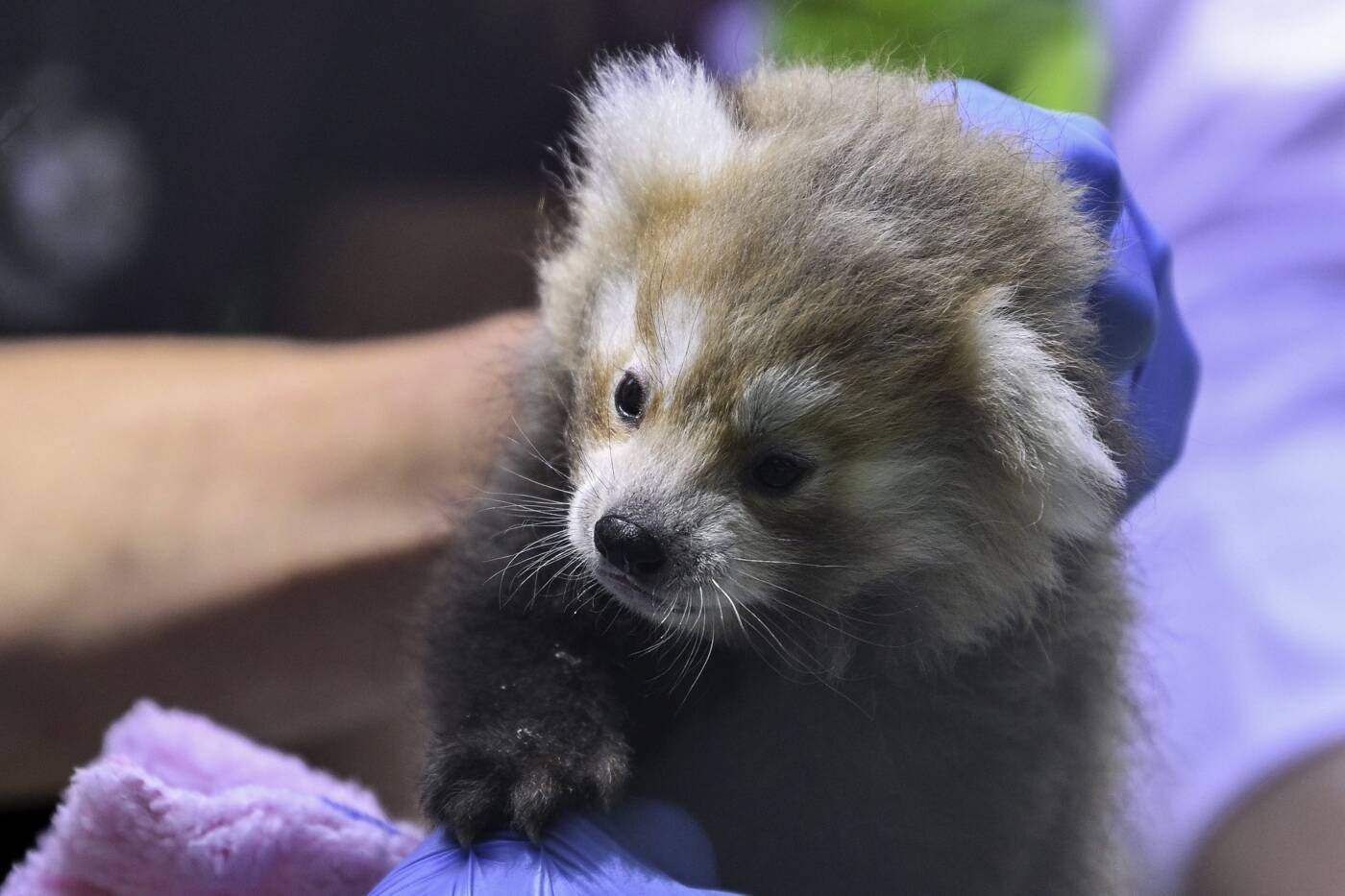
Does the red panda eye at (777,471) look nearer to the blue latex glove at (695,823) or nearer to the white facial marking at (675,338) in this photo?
the white facial marking at (675,338)

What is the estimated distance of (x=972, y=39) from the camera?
4.25ft

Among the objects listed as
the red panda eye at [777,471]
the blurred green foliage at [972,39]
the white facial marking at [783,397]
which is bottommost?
the red panda eye at [777,471]

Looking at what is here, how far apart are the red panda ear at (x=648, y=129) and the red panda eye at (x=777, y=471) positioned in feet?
0.95

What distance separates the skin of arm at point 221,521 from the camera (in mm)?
1376

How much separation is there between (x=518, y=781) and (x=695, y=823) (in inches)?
6.0

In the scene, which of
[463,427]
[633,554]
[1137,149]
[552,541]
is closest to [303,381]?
[463,427]

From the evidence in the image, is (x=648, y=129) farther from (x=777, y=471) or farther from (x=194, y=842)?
(x=194, y=842)

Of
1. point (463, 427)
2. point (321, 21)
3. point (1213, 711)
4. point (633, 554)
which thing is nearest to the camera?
point (633, 554)

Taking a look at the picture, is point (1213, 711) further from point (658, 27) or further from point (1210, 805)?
point (658, 27)

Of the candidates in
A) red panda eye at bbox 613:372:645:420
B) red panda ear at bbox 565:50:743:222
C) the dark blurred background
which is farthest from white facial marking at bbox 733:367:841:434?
the dark blurred background

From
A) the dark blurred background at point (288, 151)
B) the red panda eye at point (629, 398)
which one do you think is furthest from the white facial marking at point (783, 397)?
the dark blurred background at point (288, 151)

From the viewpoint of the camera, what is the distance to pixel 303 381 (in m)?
1.88

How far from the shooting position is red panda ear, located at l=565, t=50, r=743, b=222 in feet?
3.45

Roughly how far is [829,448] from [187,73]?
1671mm
